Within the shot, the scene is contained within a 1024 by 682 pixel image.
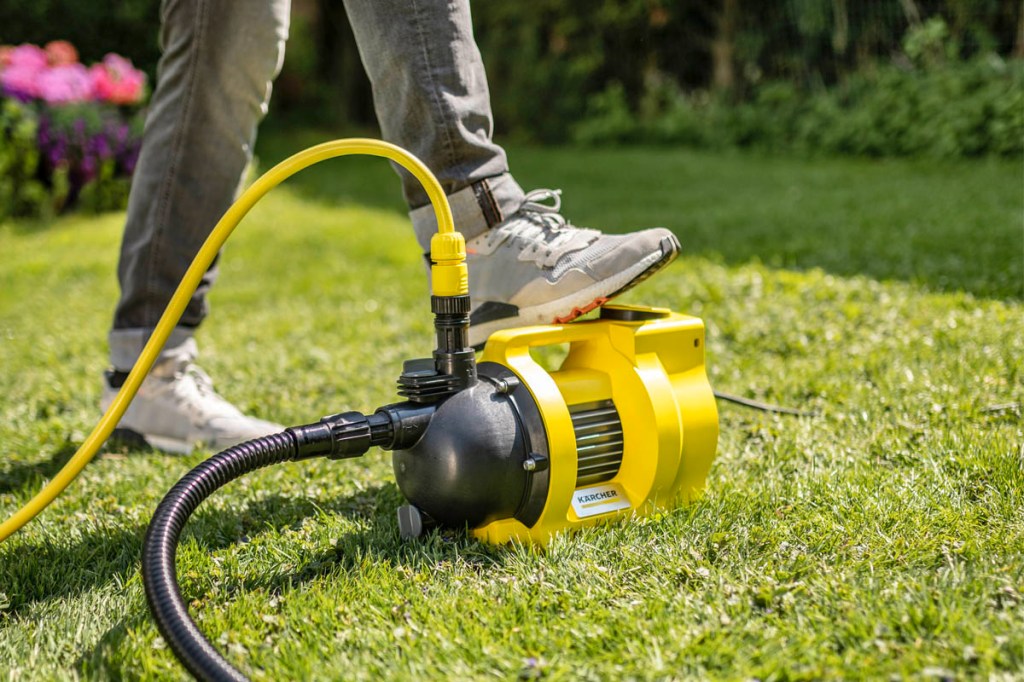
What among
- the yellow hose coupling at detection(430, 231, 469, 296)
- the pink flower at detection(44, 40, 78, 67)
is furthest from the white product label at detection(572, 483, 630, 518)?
the pink flower at detection(44, 40, 78, 67)

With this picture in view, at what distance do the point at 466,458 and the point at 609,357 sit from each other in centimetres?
37

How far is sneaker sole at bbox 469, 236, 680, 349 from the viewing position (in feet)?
5.75

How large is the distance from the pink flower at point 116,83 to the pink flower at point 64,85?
0.24ft

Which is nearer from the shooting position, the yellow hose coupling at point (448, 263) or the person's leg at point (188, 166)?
the yellow hose coupling at point (448, 263)

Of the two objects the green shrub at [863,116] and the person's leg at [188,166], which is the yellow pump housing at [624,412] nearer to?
the person's leg at [188,166]

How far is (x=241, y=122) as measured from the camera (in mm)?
2236

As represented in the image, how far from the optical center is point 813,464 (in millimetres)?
2014

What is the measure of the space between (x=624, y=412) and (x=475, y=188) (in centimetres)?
51

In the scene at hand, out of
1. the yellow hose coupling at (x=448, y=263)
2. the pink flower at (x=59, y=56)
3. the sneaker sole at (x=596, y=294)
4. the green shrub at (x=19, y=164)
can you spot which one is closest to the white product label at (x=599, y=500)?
the sneaker sole at (x=596, y=294)

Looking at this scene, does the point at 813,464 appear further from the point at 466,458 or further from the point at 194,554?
the point at 194,554

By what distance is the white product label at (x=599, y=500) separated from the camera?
173 cm

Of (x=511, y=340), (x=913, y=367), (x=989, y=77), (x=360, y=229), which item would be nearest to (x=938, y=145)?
(x=989, y=77)

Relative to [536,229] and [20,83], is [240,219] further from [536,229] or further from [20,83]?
[20,83]

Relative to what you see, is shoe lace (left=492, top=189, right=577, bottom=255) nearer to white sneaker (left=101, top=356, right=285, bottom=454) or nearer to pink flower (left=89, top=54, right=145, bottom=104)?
white sneaker (left=101, top=356, right=285, bottom=454)
